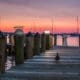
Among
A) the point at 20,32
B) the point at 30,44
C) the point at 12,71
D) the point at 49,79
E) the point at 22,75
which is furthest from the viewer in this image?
the point at 30,44

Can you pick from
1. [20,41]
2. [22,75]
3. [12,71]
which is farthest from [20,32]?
[22,75]

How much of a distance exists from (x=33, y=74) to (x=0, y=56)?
1.27 m

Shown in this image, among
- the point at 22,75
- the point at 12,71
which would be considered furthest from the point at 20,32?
the point at 22,75

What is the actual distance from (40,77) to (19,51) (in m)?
5.28

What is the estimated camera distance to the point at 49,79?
1396cm

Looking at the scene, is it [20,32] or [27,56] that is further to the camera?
[27,56]

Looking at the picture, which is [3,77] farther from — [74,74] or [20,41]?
[20,41]

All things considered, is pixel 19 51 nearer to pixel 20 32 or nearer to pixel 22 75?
pixel 20 32

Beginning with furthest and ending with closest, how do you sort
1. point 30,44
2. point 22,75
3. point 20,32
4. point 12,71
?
point 30,44 → point 20,32 → point 12,71 → point 22,75

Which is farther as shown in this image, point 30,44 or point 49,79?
point 30,44

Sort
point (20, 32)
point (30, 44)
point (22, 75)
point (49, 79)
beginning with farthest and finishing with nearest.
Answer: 1. point (30, 44)
2. point (20, 32)
3. point (22, 75)
4. point (49, 79)

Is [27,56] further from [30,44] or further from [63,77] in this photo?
[63,77]

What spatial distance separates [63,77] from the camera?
569 inches

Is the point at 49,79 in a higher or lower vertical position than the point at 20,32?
lower
